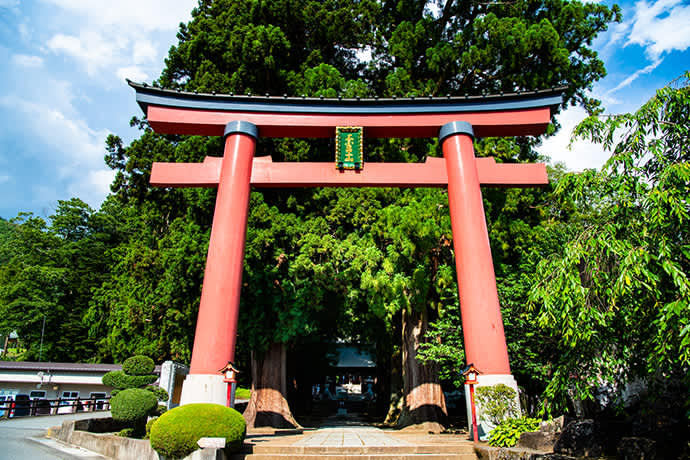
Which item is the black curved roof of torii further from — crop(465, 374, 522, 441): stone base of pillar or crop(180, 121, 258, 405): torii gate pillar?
crop(465, 374, 522, 441): stone base of pillar

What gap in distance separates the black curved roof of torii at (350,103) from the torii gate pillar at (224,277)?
56 cm

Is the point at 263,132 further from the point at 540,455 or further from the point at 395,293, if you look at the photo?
the point at 540,455

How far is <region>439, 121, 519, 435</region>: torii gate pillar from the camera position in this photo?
6812 millimetres

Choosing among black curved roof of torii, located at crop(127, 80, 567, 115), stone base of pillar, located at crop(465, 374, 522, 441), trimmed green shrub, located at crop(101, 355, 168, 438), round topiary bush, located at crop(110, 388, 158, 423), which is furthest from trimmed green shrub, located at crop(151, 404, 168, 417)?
stone base of pillar, located at crop(465, 374, 522, 441)

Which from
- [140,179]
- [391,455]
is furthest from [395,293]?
[140,179]

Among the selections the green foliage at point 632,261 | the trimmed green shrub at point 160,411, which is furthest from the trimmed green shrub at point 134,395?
the green foliage at point 632,261

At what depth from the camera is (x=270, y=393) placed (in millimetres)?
11383

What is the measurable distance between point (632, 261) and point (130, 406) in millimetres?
8204

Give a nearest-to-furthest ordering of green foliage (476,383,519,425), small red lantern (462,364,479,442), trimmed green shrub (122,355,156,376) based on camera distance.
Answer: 1. green foliage (476,383,519,425)
2. small red lantern (462,364,479,442)
3. trimmed green shrub (122,355,156,376)

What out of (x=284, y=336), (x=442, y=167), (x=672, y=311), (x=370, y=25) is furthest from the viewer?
(x=370, y=25)

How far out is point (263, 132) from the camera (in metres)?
8.95

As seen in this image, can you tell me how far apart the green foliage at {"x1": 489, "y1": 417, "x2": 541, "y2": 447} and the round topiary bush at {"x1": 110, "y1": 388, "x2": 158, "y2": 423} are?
6.18 metres

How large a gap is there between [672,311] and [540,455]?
80.8 inches

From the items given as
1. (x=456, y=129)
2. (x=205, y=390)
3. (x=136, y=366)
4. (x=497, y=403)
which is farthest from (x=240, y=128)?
(x=497, y=403)
